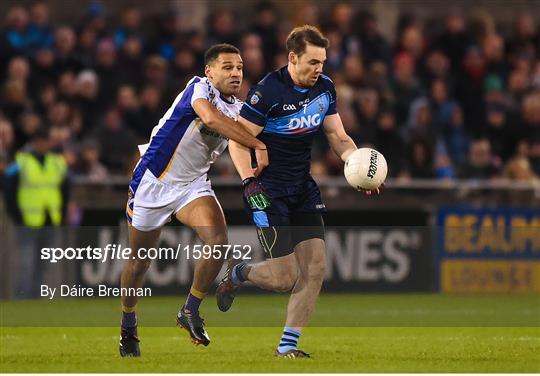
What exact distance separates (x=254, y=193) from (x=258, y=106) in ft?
2.28

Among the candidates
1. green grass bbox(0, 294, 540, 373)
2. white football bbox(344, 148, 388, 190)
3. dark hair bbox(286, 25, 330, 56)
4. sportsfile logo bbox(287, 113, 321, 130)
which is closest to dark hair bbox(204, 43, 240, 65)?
dark hair bbox(286, 25, 330, 56)

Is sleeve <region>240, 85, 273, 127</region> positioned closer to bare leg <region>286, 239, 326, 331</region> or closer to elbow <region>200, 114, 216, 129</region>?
elbow <region>200, 114, 216, 129</region>

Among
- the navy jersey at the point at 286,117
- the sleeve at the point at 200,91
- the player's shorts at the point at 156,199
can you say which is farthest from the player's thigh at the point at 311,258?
the sleeve at the point at 200,91

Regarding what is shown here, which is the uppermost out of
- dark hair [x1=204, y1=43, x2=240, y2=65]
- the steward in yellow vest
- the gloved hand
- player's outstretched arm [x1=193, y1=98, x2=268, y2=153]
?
the steward in yellow vest

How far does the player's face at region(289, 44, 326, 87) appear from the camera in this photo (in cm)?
1052

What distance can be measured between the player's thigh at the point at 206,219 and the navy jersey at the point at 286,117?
0.45 meters

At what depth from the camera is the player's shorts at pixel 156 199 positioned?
10836 millimetres

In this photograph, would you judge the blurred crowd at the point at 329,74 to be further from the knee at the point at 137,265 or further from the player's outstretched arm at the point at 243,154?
the player's outstretched arm at the point at 243,154

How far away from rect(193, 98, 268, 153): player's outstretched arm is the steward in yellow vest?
6.65 m

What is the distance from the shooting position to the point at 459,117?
67.0 feet

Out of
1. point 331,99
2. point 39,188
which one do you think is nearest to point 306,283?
point 331,99

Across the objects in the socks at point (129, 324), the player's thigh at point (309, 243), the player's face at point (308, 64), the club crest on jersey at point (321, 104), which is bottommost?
the socks at point (129, 324)

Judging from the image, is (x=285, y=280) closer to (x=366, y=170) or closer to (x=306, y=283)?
(x=306, y=283)

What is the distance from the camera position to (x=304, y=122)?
1075 cm
